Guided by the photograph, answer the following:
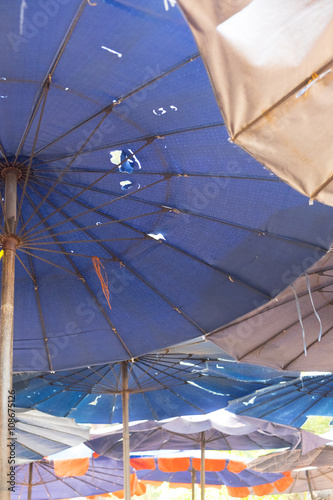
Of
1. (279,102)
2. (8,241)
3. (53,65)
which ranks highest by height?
(53,65)

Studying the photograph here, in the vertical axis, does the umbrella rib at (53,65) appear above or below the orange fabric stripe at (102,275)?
above

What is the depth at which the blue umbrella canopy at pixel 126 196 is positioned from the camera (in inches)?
167

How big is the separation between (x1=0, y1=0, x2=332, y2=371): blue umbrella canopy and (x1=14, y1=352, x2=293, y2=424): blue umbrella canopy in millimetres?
2744

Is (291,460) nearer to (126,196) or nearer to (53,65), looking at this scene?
(126,196)

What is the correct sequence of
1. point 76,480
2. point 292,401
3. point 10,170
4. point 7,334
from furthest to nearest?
point 76,480 < point 292,401 < point 10,170 < point 7,334

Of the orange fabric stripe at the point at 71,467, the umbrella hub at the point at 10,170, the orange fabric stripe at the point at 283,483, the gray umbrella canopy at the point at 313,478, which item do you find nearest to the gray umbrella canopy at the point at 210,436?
the orange fabric stripe at the point at 71,467

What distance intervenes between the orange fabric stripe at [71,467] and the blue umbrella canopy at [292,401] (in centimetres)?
407

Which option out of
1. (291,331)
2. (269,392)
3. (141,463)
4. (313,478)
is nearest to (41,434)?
(269,392)

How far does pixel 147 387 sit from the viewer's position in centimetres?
1052

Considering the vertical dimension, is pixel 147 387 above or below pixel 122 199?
below

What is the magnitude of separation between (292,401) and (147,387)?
9.43 ft

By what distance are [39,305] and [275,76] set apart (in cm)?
524

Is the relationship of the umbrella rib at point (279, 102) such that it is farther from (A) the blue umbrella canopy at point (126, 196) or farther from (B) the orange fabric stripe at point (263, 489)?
(B) the orange fabric stripe at point (263, 489)

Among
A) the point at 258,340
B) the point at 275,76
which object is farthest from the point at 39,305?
the point at 275,76
